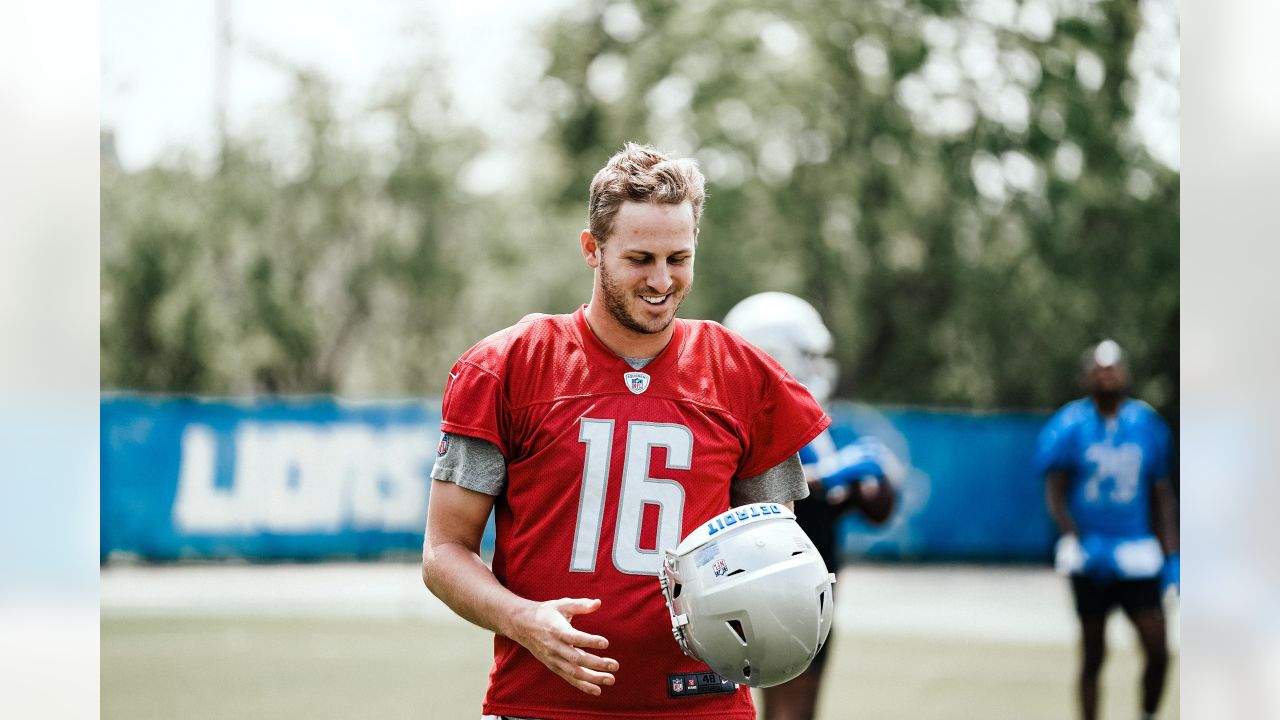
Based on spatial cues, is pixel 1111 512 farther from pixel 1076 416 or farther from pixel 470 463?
pixel 470 463

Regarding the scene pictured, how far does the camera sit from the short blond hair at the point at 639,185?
3285mm

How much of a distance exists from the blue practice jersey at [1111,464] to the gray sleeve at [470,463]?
20.0 feet

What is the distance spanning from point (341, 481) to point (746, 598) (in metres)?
18.8

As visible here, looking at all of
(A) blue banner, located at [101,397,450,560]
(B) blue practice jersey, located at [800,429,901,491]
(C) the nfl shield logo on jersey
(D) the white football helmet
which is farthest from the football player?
(A) blue banner, located at [101,397,450,560]

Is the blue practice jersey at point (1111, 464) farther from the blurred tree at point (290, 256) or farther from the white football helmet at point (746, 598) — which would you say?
the blurred tree at point (290, 256)

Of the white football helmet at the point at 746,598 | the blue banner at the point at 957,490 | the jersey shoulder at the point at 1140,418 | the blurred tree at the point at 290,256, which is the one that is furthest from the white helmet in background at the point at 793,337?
the blurred tree at the point at 290,256

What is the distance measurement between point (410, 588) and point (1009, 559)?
9.19m

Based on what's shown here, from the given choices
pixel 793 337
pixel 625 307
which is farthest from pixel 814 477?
pixel 625 307

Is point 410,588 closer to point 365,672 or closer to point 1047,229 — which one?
point 365,672

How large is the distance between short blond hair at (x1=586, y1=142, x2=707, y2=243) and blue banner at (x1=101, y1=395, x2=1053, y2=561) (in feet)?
57.7

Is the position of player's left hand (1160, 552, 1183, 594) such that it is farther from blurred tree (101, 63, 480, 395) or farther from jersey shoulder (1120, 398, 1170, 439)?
blurred tree (101, 63, 480, 395)

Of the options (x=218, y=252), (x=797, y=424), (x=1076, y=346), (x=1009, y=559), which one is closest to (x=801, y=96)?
(x=1076, y=346)

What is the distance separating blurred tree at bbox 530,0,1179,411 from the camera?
1033 inches

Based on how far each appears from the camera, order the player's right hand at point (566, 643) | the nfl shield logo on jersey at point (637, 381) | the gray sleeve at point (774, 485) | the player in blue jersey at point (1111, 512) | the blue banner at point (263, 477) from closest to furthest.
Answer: the player's right hand at point (566, 643), the nfl shield logo on jersey at point (637, 381), the gray sleeve at point (774, 485), the player in blue jersey at point (1111, 512), the blue banner at point (263, 477)
